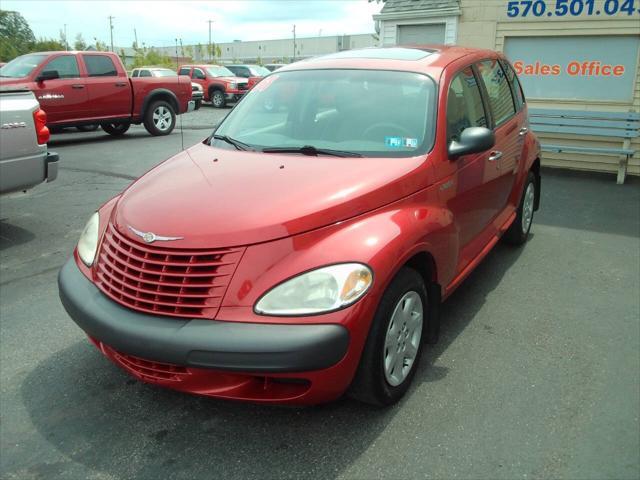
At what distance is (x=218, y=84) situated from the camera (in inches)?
922

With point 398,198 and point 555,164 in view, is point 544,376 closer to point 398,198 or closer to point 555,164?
point 398,198

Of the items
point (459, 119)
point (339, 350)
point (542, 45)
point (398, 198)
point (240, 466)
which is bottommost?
point (240, 466)

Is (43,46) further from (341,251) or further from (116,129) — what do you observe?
(341,251)

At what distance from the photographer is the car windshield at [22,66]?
11470mm

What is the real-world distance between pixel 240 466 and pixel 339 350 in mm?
706

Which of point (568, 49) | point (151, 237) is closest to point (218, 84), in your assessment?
point (568, 49)

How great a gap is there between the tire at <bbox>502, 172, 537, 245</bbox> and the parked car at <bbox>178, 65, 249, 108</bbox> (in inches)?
744

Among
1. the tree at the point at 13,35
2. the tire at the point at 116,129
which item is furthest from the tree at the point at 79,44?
the tire at the point at 116,129

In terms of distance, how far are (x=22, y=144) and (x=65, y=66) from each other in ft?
24.0

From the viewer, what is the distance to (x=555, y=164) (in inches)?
379

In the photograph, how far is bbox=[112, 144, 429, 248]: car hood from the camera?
257 cm

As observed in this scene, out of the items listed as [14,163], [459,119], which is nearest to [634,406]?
[459,119]

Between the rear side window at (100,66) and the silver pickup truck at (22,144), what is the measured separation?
23.9ft

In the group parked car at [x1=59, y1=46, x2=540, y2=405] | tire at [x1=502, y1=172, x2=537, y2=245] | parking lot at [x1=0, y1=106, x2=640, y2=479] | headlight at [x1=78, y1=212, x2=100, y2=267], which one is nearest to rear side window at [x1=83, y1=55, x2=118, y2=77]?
parking lot at [x1=0, y1=106, x2=640, y2=479]
